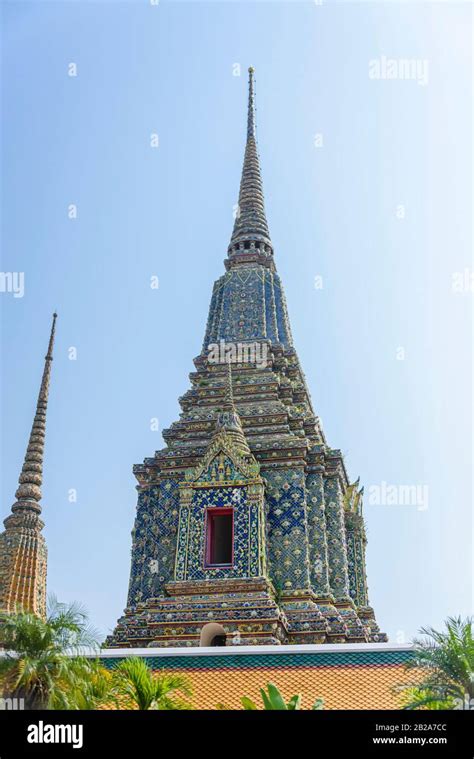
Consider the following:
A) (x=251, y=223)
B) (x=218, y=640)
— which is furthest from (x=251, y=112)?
(x=218, y=640)

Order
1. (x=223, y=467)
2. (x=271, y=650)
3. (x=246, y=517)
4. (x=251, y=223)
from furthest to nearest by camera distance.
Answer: (x=251, y=223)
(x=223, y=467)
(x=246, y=517)
(x=271, y=650)

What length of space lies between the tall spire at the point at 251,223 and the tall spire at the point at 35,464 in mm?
7610

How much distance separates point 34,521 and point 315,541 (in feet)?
29.2

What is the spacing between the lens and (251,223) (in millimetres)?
29797

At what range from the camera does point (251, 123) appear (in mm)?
33688

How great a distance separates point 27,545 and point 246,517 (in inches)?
308

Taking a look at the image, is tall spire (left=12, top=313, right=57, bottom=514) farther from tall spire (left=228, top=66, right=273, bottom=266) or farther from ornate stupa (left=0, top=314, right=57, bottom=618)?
tall spire (left=228, top=66, right=273, bottom=266)

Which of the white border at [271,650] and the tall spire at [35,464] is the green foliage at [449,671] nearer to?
the white border at [271,650]

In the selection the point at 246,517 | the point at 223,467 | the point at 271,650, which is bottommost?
the point at 271,650

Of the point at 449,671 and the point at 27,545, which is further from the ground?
the point at 27,545

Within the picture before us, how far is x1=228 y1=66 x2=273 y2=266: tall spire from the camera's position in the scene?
2881 centimetres

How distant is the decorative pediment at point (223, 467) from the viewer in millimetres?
20141

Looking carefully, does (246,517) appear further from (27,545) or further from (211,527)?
(27,545)

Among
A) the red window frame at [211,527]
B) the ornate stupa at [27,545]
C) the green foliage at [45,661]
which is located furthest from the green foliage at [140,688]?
the ornate stupa at [27,545]
